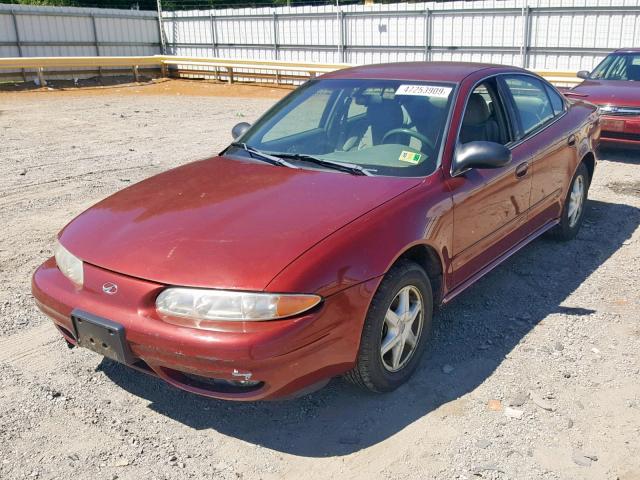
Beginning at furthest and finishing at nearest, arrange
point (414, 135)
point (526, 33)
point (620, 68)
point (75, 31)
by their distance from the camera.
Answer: point (75, 31) → point (526, 33) → point (620, 68) → point (414, 135)

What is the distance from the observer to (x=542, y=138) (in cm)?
496

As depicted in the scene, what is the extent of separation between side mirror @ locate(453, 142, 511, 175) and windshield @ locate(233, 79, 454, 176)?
142 mm

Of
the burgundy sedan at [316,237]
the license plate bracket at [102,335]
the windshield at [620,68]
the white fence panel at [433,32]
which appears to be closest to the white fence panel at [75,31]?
the white fence panel at [433,32]

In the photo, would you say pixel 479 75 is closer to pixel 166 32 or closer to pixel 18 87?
pixel 18 87

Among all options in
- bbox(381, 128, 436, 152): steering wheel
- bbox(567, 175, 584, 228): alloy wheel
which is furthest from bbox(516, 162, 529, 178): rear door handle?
bbox(567, 175, 584, 228): alloy wheel

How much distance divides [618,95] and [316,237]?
7529 millimetres

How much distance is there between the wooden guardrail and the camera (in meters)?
19.8

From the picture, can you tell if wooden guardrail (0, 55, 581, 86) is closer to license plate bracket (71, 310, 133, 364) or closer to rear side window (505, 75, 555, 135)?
rear side window (505, 75, 555, 135)

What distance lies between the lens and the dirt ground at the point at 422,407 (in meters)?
2.97

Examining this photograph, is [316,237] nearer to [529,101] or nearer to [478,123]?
[478,123]

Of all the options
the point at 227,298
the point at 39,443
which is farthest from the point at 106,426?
the point at 227,298

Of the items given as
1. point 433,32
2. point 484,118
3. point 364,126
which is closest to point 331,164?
point 364,126

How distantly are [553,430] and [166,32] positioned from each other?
25.8 metres

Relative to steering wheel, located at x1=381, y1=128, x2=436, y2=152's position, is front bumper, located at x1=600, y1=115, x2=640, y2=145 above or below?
below
